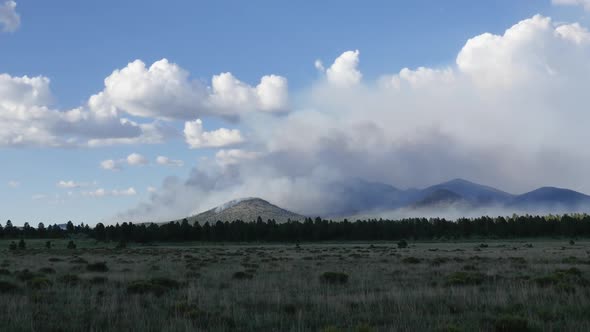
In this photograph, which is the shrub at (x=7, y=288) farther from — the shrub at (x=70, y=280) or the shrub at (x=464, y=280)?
the shrub at (x=464, y=280)

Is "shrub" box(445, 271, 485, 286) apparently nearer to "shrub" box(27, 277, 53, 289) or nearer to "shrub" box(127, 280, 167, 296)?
"shrub" box(127, 280, 167, 296)

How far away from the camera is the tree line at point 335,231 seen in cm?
15688

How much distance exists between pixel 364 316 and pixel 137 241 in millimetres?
148218

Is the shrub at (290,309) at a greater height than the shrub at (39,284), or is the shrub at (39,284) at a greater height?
the shrub at (39,284)

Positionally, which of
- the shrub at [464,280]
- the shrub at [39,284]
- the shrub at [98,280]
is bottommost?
the shrub at [464,280]

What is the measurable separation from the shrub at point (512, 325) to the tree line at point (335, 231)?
146666mm

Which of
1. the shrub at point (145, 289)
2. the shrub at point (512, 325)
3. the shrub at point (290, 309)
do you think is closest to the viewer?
the shrub at point (512, 325)

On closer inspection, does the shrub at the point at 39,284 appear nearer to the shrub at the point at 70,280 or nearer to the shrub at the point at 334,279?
the shrub at the point at 70,280

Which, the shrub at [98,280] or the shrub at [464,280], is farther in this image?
the shrub at [98,280]

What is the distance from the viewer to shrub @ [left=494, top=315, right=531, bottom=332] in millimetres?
10852

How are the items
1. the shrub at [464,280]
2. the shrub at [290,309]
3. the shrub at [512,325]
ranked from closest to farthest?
the shrub at [512,325] → the shrub at [290,309] → the shrub at [464,280]

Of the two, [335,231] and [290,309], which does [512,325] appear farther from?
[335,231]

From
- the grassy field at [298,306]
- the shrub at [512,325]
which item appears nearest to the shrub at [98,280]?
the grassy field at [298,306]

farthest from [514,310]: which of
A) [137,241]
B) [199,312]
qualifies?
[137,241]
